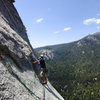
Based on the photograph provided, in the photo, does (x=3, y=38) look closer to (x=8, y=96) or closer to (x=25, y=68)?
(x=25, y=68)

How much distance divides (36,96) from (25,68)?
278cm

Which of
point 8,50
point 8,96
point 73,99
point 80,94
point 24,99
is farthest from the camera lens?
point 80,94

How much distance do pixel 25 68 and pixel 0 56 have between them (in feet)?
9.18

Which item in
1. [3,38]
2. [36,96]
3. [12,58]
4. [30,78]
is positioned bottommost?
[36,96]

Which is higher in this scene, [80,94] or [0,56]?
[0,56]

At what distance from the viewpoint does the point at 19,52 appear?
12.2m

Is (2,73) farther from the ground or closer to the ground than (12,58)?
closer to the ground

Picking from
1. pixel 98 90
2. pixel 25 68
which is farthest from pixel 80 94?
pixel 25 68

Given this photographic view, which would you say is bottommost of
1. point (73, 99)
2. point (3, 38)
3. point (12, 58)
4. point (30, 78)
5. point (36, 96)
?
point (73, 99)

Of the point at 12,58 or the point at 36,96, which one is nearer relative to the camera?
the point at 36,96

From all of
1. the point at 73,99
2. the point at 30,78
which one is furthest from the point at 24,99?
the point at 73,99

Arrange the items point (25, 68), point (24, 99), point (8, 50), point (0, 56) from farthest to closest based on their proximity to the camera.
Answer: point (25, 68), point (8, 50), point (0, 56), point (24, 99)

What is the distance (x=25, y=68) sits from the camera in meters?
11.9

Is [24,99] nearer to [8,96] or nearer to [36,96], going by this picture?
[8,96]
